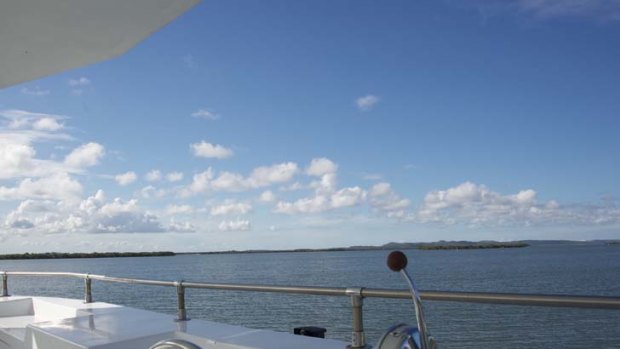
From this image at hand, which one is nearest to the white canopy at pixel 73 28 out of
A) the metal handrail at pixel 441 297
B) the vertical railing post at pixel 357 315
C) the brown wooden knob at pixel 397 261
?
the metal handrail at pixel 441 297

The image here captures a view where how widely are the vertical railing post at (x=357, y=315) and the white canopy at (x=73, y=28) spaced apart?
1.73 metres

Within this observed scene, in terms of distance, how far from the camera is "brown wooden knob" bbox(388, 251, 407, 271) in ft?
5.09

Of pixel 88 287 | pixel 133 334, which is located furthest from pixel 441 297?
pixel 88 287

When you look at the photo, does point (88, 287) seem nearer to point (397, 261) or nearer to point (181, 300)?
point (181, 300)

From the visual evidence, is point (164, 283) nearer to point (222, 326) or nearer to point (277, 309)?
point (222, 326)

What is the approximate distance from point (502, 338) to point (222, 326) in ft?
72.4

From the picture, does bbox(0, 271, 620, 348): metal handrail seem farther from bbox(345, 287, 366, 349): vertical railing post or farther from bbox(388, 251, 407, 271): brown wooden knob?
bbox(388, 251, 407, 271): brown wooden knob

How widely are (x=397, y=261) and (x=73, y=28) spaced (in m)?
2.50

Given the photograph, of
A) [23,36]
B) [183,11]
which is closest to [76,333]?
[23,36]

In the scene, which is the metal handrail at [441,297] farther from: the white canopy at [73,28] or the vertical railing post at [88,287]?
the vertical railing post at [88,287]

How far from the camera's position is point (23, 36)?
10.6 feet

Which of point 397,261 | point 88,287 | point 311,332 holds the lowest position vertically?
point 311,332

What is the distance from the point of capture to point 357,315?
2.65m

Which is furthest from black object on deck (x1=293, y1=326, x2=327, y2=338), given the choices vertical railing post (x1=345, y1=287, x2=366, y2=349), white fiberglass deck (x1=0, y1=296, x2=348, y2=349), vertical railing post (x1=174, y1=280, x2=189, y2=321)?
vertical railing post (x1=174, y1=280, x2=189, y2=321)
